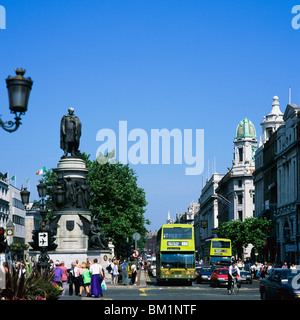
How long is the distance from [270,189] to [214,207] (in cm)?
7931

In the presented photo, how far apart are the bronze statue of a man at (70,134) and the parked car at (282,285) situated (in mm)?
23833

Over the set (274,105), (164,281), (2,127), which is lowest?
(164,281)

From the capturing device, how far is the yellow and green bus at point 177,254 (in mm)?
49969

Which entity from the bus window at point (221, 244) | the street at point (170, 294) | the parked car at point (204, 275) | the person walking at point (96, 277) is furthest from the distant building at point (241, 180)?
the person walking at point (96, 277)

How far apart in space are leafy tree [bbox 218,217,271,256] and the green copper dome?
2108 inches

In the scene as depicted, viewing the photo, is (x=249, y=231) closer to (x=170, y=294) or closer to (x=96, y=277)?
(x=170, y=294)

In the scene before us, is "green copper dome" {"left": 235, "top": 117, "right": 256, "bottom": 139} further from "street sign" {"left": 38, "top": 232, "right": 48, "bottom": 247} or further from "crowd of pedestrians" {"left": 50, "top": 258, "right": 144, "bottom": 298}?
"street sign" {"left": 38, "top": 232, "right": 48, "bottom": 247}

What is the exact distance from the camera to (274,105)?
116125mm

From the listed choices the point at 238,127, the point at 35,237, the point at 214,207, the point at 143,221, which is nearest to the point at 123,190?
the point at 143,221

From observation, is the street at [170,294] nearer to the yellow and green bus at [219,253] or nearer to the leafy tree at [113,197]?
the yellow and green bus at [219,253]

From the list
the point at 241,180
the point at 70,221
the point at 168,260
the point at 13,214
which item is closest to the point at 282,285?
the point at 70,221

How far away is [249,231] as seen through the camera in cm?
9444

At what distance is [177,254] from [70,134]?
36.4 feet
